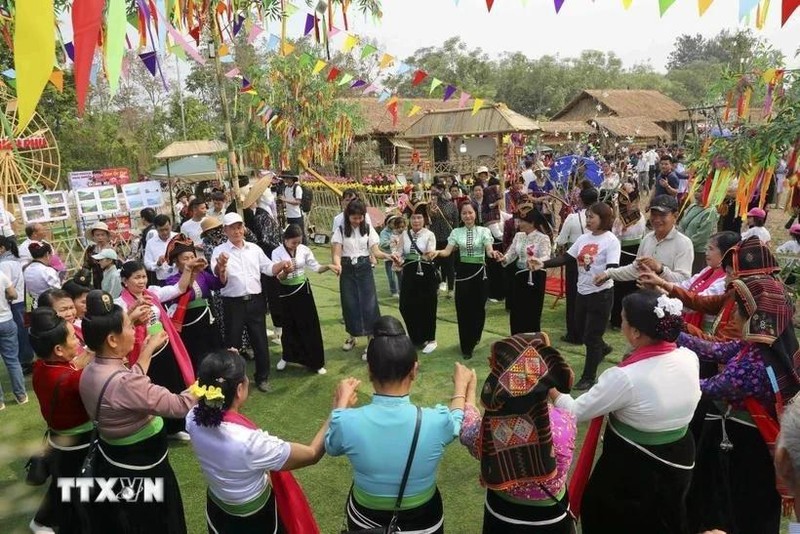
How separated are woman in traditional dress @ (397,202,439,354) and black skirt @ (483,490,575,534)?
4102mm

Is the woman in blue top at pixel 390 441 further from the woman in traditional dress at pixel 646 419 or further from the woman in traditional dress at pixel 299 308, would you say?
the woman in traditional dress at pixel 299 308

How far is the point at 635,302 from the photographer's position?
8.81 ft

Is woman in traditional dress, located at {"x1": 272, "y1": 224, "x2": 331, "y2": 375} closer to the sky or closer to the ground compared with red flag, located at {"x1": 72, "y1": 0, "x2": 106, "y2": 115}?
closer to the ground

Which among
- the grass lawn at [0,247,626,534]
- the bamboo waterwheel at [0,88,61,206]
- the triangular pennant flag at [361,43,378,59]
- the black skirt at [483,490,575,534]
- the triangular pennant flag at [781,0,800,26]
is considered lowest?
the grass lawn at [0,247,626,534]

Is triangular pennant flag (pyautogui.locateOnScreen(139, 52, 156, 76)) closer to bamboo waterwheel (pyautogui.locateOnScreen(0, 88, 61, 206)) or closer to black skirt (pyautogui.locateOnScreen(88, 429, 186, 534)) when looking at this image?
black skirt (pyautogui.locateOnScreen(88, 429, 186, 534))

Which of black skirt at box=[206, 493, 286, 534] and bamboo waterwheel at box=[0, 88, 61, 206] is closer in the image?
black skirt at box=[206, 493, 286, 534]

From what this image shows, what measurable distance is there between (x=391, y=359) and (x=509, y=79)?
53830 millimetres

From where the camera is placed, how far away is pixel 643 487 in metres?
2.66

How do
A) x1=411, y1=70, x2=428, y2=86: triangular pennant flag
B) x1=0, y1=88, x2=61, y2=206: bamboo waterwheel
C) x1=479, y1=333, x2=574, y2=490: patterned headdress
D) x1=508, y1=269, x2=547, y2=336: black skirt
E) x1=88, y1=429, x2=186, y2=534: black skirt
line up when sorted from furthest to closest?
1. x1=0, y1=88, x2=61, y2=206: bamboo waterwheel
2. x1=411, y1=70, x2=428, y2=86: triangular pennant flag
3. x1=508, y1=269, x2=547, y2=336: black skirt
4. x1=88, y1=429, x2=186, y2=534: black skirt
5. x1=479, y1=333, x2=574, y2=490: patterned headdress

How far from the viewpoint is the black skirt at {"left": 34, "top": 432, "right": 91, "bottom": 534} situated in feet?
9.95

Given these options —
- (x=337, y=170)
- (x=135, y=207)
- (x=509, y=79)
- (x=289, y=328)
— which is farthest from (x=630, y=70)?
(x=289, y=328)

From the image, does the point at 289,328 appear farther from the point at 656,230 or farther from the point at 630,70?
the point at 630,70

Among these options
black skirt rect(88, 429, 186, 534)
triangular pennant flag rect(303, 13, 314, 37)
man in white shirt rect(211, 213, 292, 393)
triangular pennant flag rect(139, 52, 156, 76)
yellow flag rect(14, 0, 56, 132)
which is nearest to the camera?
yellow flag rect(14, 0, 56, 132)

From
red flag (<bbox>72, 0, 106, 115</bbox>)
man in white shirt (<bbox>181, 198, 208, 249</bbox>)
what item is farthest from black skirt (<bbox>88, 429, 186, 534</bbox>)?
man in white shirt (<bbox>181, 198, 208, 249</bbox>)
